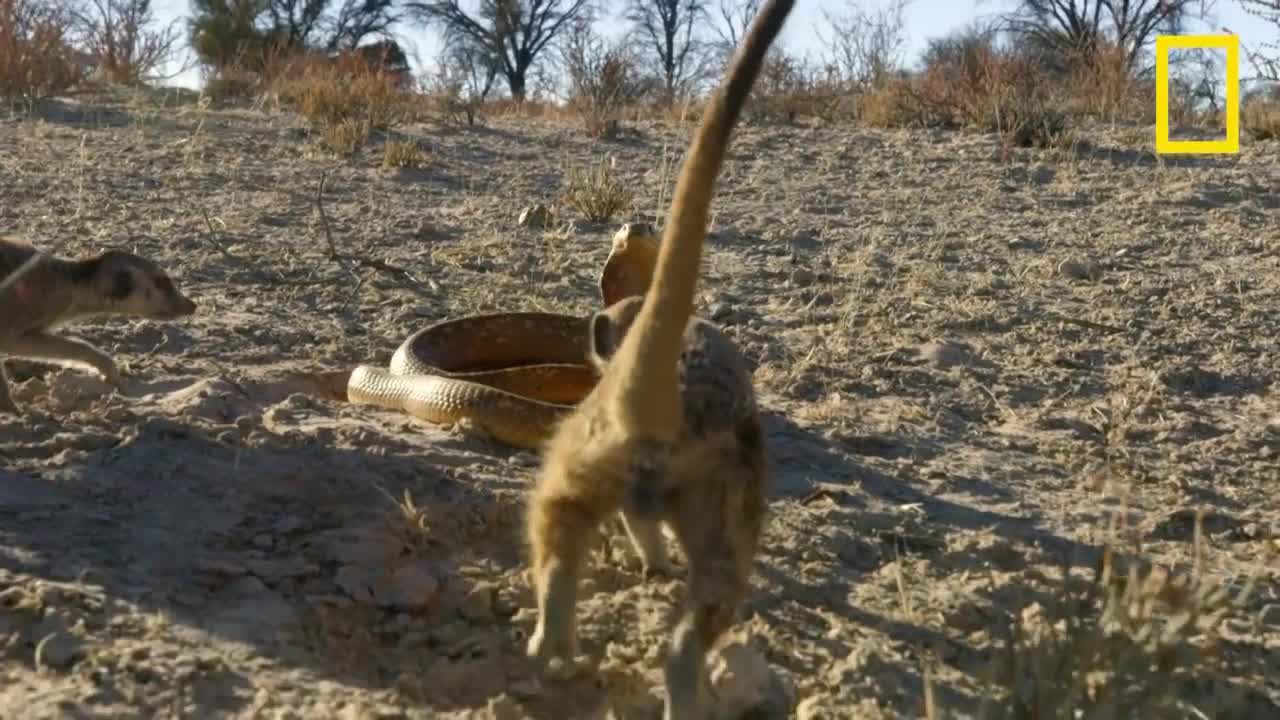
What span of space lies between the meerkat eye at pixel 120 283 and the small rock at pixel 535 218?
3032 millimetres

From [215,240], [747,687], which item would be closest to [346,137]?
[215,240]

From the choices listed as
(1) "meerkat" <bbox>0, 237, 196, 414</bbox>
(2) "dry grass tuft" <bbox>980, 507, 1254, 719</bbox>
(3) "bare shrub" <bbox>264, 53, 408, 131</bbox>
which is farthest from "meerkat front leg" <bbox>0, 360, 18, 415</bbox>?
(3) "bare shrub" <bbox>264, 53, 408, 131</bbox>

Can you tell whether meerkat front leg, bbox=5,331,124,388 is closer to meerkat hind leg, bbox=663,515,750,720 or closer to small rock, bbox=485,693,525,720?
small rock, bbox=485,693,525,720

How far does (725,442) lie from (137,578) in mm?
1540

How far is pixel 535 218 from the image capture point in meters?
8.14

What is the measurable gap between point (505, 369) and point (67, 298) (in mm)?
1729

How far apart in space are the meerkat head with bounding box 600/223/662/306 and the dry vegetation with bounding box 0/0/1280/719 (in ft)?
2.29

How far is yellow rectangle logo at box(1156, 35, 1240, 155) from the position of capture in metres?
10.3

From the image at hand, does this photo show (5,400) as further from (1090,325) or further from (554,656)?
(1090,325)

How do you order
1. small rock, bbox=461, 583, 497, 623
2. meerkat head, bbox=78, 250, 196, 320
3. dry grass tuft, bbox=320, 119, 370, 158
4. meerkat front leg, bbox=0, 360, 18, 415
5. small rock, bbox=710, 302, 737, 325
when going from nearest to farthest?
small rock, bbox=461, 583, 497, 623
meerkat front leg, bbox=0, 360, 18, 415
meerkat head, bbox=78, 250, 196, 320
small rock, bbox=710, 302, 737, 325
dry grass tuft, bbox=320, 119, 370, 158

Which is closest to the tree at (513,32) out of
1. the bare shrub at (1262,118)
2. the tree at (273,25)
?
the tree at (273,25)

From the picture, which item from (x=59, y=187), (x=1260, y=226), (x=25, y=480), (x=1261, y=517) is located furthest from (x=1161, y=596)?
(x=59, y=187)

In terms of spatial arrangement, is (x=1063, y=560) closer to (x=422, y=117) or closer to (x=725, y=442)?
(x=725, y=442)

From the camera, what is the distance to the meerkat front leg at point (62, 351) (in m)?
5.02
